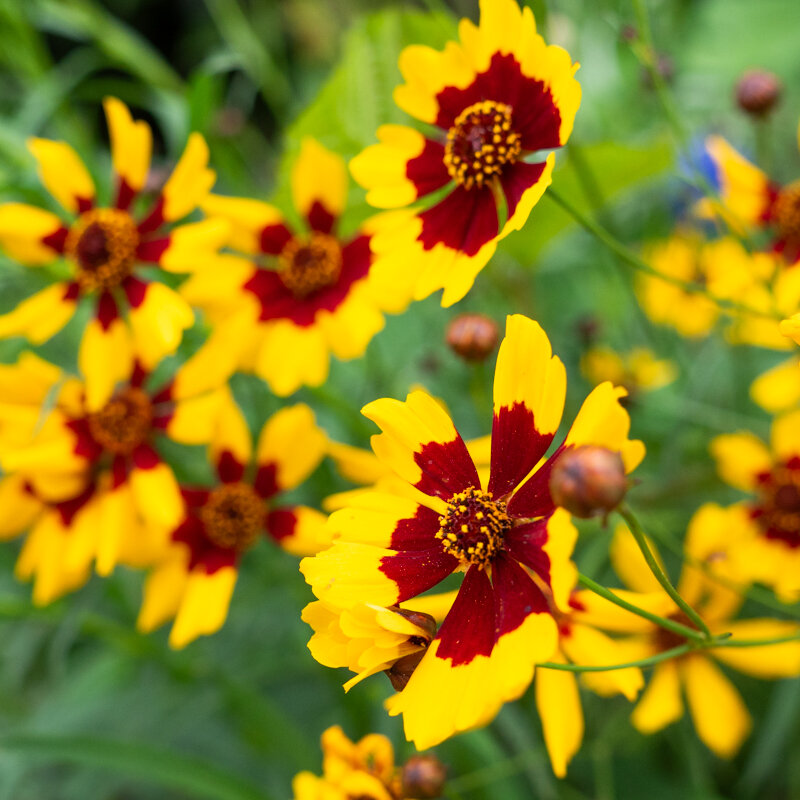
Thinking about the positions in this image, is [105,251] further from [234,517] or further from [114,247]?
[234,517]

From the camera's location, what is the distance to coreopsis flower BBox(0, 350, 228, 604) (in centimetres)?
84

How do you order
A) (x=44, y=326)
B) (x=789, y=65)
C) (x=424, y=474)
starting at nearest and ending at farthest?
(x=424, y=474) < (x=44, y=326) < (x=789, y=65)

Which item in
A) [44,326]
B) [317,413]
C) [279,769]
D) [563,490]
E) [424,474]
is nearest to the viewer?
[563,490]

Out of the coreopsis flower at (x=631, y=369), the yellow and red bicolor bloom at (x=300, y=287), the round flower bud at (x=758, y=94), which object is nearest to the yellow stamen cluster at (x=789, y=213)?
the round flower bud at (x=758, y=94)

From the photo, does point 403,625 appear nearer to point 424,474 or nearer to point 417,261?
point 424,474

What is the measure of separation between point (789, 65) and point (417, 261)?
137cm

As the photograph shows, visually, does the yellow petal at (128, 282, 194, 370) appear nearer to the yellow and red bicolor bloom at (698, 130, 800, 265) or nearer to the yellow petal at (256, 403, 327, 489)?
the yellow petal at (256, 403, 327, 489)

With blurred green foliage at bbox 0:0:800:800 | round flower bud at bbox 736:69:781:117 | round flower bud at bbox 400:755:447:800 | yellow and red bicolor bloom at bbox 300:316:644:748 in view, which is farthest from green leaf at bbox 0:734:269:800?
round flower bud at bbox 736:69:781:117

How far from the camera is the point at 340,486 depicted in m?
1.08

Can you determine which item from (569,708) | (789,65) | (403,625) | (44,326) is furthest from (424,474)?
(789,65)

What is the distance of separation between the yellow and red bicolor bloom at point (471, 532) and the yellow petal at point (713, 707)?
434 millimetres

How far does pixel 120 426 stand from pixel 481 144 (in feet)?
1.47

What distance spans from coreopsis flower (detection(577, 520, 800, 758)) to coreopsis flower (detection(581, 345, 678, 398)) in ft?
0.77

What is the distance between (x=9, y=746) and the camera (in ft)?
2.61
